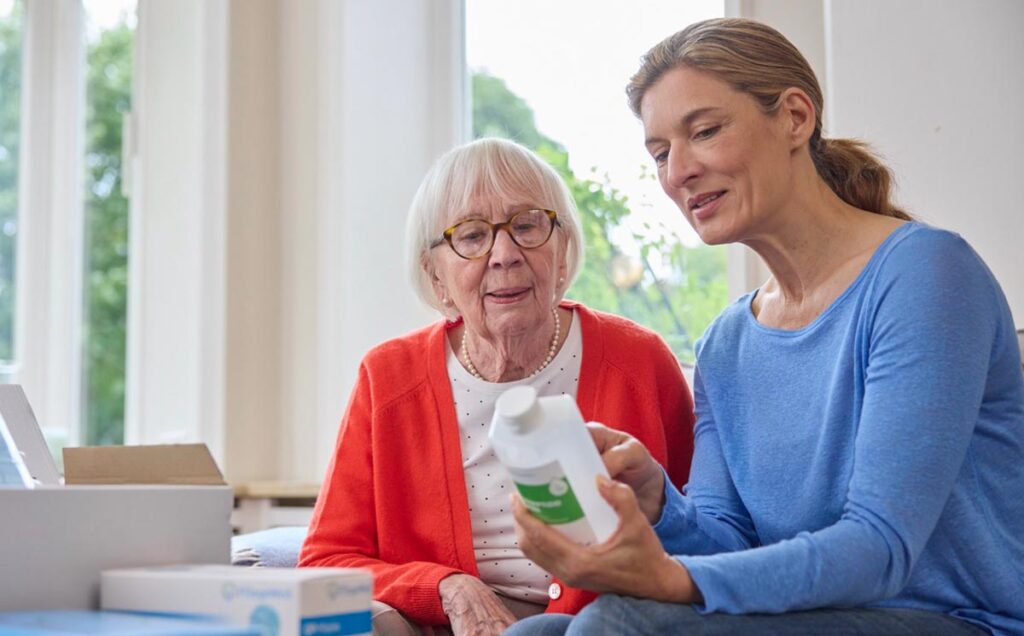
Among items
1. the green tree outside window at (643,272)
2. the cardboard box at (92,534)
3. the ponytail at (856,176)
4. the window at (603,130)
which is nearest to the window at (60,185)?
the window at (603,130)

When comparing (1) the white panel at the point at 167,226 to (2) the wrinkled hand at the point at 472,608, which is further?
(1) the white panel at the point at 167,226

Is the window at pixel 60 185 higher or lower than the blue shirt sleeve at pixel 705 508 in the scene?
higher

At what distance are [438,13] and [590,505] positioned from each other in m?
2.06

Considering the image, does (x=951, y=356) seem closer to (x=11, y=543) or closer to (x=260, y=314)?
(x=11, y=543)

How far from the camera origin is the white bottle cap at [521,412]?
1.06 m

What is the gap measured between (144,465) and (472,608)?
0.48m

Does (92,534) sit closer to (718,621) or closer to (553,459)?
(553,459)

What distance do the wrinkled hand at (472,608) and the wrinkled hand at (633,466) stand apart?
0.30 meters

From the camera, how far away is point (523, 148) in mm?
1806

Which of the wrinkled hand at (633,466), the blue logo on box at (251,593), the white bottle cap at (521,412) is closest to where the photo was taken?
the blue logo on box at (251,593)

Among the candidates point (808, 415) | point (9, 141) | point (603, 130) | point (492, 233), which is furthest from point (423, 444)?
point (9, 141)

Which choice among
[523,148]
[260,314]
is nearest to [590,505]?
[523,148]

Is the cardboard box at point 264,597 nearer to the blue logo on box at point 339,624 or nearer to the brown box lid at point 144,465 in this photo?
the blue logo on box at point 339,624

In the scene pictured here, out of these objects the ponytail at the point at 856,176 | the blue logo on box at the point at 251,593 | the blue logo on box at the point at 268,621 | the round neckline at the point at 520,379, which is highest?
the ponytail at the point at 856,176
